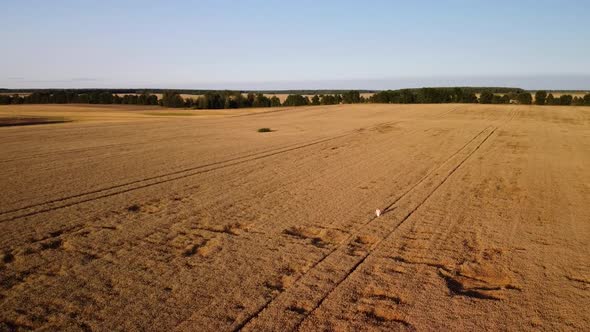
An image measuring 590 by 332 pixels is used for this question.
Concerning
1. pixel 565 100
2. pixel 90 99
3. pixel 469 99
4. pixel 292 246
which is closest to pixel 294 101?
pixel 469 99

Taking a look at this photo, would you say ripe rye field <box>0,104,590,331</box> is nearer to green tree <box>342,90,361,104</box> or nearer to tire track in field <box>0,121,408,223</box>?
tire track in field <box>0,121,408,223</box>

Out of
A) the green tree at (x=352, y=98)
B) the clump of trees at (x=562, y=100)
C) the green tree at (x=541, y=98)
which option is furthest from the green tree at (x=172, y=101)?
the clump of trees at (x=562, y=100)

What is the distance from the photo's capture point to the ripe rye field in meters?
5.15

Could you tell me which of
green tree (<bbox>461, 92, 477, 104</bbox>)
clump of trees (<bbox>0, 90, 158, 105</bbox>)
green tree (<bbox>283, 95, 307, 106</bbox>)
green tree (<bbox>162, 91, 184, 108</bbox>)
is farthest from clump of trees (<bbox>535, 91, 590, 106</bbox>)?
clump of trees (<bbox>0, 90, 158, 105</bbox>)

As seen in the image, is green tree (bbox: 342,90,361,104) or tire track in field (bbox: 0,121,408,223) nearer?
tire track in field (bbox: 0,121,408,223)

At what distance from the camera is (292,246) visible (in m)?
7.31

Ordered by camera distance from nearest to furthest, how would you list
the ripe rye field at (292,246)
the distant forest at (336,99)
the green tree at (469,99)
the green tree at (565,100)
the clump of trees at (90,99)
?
the ripe rye field at (292,246)
the green tree at (565,100)
the distant forest at (336,99)
the green tree at (469,99)
the clump of trees at (90,99)

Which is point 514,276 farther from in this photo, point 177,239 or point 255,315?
point 177,239

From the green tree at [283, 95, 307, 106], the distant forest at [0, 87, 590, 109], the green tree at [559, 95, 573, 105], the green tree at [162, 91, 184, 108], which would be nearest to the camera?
the green tree at [559, 95, 573, 105]

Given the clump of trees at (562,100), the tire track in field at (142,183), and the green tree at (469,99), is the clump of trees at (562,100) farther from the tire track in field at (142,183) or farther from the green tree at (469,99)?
the tire track in field at (142,183)

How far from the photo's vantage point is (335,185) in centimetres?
1205

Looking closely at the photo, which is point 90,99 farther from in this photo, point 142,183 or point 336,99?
point 142,183

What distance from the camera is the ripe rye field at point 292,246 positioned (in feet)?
16.9

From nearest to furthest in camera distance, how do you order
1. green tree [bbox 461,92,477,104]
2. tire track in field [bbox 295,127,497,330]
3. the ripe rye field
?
the ripe rye field, tire track in field [bbox 295,127,497,330], green tree [bbox 461,92,477,104]
